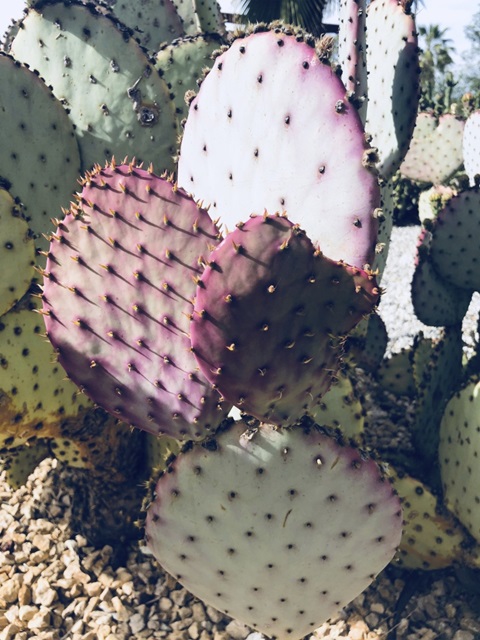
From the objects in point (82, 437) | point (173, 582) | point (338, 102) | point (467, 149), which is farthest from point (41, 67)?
point (467, 149)

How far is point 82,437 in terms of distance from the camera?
1823 millimetres

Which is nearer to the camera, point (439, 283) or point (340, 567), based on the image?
point (340, 567)

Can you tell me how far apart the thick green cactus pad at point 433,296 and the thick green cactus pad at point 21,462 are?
1.39 metres

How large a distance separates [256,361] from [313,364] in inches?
4.2

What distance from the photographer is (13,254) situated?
1.47m

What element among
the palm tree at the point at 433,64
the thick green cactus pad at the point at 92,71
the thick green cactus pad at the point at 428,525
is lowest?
the thick green cactus pad at the point at 428,525

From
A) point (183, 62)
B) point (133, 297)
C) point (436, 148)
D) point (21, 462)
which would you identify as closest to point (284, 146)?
point (133, 297)

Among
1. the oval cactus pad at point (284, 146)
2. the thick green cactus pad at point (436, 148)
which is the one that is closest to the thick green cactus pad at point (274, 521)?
the oval cactus pad at point (284, 146)

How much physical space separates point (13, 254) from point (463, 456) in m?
1.35

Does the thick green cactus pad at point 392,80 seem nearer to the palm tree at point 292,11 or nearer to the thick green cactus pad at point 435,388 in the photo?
the thick green cactus pad at point 435,388

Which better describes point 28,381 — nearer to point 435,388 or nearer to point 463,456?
point 463,456

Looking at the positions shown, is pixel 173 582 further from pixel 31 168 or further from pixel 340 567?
pixel 31 168

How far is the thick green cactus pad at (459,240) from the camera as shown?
85.7 inches

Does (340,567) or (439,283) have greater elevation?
(439,283)
